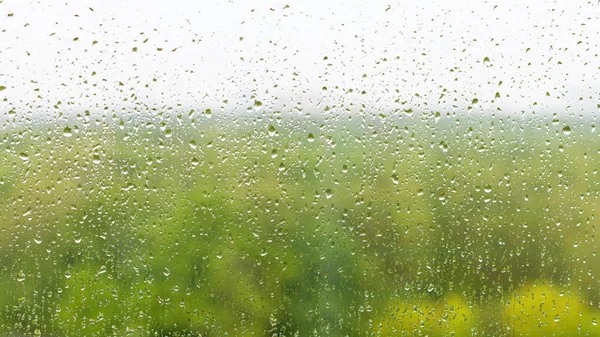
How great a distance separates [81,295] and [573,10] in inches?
50.6

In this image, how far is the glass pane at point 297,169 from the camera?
1019mm

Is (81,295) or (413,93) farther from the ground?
(413,93)

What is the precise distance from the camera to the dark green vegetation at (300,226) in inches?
40.0

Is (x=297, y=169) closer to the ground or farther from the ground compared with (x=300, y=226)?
farther from the ground

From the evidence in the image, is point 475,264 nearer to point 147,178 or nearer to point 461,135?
point 461,135

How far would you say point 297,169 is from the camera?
3.43 feet

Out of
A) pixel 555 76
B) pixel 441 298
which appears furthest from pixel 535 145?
pixel 441 298

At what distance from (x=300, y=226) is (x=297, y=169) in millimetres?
127

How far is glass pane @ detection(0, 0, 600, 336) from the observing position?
102 centimetres

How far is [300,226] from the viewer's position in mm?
1047

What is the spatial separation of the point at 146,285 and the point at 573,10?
1.16m

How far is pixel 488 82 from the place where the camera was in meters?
1.08

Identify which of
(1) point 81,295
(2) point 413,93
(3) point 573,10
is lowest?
(1) point 81,295

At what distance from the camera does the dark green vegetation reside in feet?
3.34
